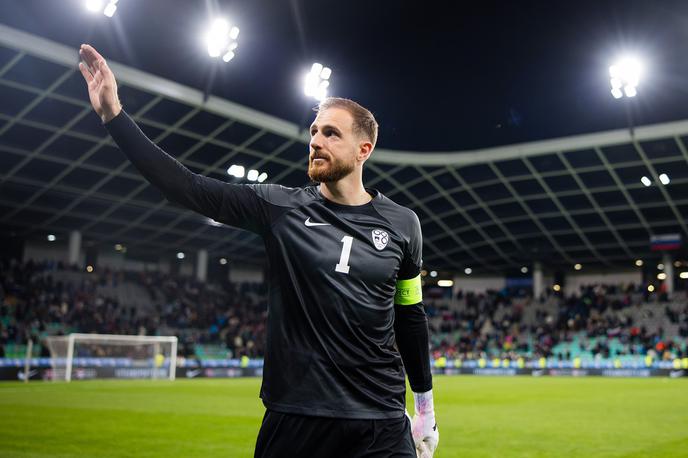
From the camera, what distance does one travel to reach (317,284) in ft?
10.4

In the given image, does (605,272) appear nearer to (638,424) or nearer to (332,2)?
(332,2)

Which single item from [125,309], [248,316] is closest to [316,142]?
[125,309]

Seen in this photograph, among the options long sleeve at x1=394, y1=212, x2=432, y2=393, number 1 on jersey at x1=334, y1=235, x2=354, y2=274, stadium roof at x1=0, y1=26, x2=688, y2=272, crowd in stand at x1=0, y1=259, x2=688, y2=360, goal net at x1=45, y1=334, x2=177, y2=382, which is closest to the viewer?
number 1 on jersey at x1=334, y1=235, x2=354, y2=274

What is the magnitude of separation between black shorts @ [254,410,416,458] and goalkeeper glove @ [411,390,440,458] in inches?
Result: 22.5

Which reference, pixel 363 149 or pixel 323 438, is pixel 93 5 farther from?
pixel 323 438

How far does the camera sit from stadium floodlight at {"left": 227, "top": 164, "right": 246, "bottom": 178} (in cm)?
4325

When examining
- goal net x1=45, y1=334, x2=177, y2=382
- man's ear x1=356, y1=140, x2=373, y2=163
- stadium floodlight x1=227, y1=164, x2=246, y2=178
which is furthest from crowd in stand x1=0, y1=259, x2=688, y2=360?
man's ear x1=356, y1=140, x2=373, y2=163

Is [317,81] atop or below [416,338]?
atop

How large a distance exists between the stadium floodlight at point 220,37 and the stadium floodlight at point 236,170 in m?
12.9

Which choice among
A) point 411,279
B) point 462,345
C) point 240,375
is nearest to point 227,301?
point 240,375

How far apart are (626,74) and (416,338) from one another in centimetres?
3512

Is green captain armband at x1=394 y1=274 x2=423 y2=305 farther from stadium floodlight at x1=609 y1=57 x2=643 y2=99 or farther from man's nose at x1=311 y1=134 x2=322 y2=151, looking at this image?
stadium floodlight at x1=609 y1=57 x2=643 y2=99

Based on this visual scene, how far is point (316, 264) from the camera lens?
318 centimetres

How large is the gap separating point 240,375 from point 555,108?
970 inches
